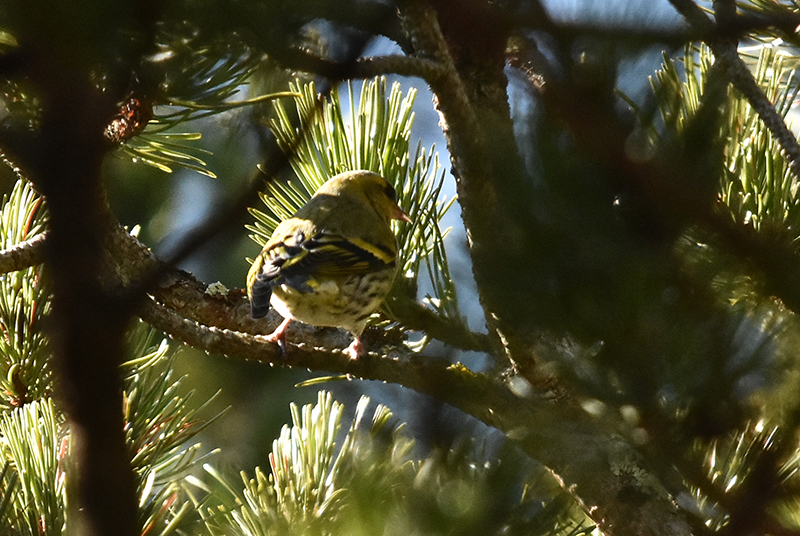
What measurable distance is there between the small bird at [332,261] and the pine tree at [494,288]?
402 mm

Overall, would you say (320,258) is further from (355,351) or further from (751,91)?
(751,91)

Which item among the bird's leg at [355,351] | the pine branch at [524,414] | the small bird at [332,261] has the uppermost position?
the small bird at [332,261]

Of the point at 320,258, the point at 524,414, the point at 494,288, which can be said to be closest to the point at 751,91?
the point at 524,414

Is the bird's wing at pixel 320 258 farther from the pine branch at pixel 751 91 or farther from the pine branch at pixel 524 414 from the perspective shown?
the pine branch at pixel 751 91

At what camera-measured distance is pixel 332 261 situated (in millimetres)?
2441

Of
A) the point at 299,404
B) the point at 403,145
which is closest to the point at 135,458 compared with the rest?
the point at 403,145

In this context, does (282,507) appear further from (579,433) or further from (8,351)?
(8,351)

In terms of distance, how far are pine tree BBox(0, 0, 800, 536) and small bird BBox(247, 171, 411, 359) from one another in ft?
1.32

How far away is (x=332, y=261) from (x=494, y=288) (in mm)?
1707

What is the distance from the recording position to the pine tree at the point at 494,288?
2.02 ft

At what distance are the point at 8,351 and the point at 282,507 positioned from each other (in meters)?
0.71

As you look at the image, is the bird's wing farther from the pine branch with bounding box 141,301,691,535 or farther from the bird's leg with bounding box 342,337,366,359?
the pine branch with bounding box 141,301,691,535

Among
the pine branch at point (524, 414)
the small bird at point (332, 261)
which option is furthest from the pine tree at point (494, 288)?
the small bird at point (332, 261)

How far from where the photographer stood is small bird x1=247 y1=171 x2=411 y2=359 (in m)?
2.08
